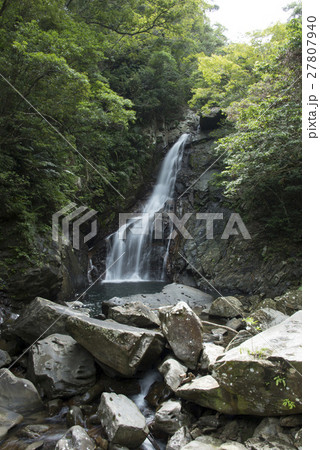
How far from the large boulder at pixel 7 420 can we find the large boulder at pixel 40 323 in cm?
143

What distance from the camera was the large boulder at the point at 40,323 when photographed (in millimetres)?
4980

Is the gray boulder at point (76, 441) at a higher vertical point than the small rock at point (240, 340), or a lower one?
lower

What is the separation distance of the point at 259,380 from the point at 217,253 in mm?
8897

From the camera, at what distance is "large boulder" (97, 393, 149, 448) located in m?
3.05

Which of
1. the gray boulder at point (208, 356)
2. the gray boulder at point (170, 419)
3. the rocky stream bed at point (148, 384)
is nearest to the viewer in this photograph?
the rocky stream bed at point (148, 384)

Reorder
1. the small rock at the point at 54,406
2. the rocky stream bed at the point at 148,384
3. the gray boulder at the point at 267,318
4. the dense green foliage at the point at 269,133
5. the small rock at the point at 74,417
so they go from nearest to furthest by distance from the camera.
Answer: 1. the rocky stream bed at the point at 148,384
2. the small rock at the point at 74,417
3. the small rock at the point at 54,406
4. the gray boulder at the point at 267,318
5. the dense green foliage at the point at 269,133

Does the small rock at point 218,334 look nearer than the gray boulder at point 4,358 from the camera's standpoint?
No

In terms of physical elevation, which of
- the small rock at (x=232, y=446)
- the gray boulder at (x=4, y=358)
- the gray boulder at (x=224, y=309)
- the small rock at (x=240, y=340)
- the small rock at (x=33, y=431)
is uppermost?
the small rock at (x=240, y=340)

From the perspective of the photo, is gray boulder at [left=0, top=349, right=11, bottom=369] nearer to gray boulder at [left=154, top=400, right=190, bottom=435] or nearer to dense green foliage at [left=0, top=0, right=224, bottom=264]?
gray boulder at [left=154, top=400, right=190, bottom=435]

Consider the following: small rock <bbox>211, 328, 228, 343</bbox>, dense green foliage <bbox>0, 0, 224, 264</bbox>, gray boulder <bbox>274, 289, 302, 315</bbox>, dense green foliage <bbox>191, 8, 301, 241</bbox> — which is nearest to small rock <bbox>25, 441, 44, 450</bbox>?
small rock <bbox>211, 328, 228, 343</bbox>

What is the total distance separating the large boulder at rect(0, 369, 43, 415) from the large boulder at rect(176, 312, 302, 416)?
2130mm

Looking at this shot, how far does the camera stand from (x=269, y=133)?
24.2 ft

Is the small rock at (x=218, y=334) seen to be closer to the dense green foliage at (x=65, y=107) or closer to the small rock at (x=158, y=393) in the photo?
the small rock at (x=158, y=393)

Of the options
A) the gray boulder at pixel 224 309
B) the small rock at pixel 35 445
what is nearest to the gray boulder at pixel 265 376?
the small rock at pixel 35 445
